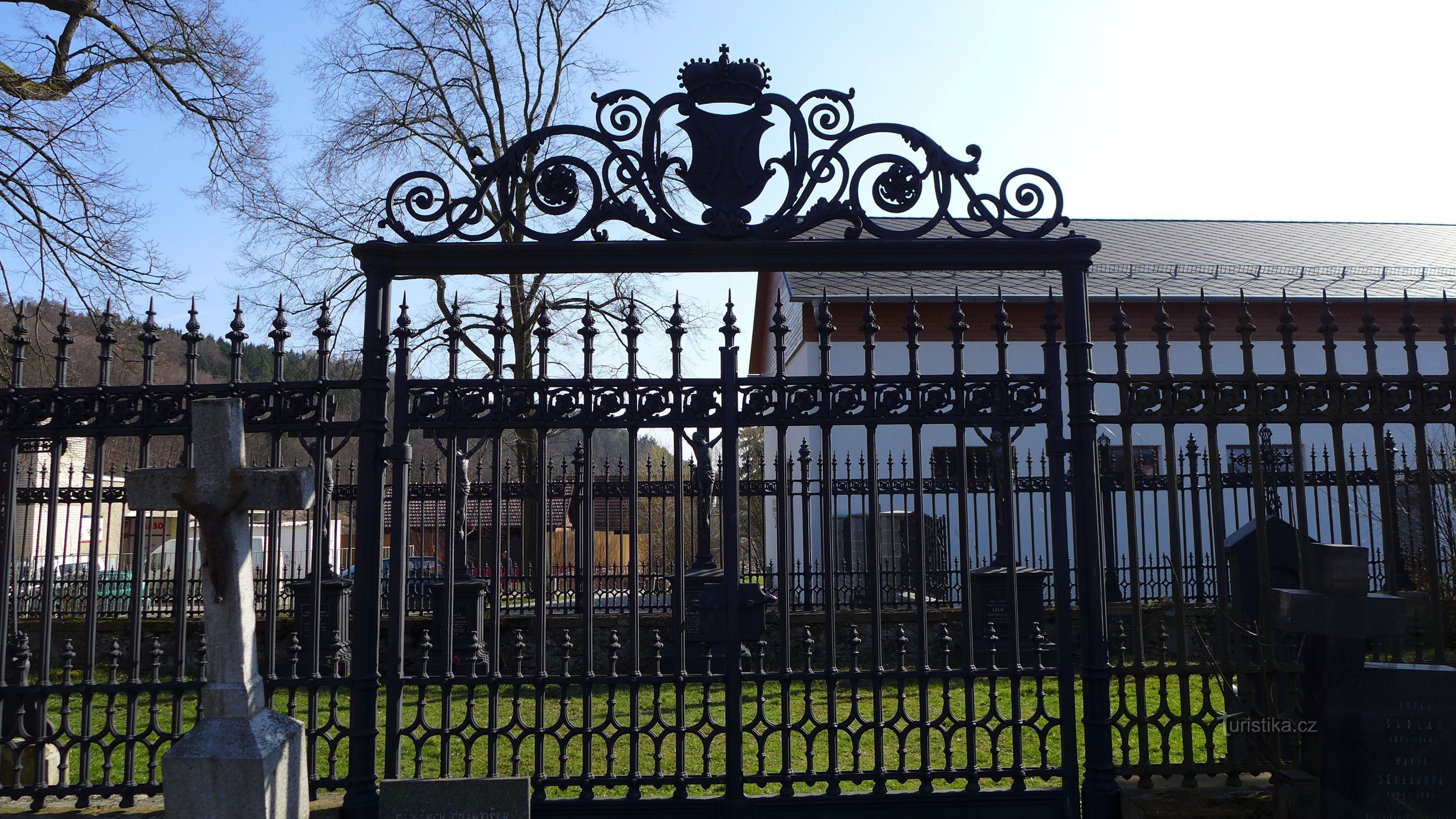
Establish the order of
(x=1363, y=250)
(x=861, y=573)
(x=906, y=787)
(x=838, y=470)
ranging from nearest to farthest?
(x=906, y=787)
(x=861, y=573)
(x=838, y=470)
(x=1363, y=250)

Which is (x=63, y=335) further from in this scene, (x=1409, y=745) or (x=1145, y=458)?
(x=1145, y=458)

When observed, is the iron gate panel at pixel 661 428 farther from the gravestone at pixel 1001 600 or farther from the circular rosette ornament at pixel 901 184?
the gravestone at pixel 1001 600

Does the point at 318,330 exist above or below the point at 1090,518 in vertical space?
above

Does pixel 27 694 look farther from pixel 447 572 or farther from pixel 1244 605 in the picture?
pixel 1244 605

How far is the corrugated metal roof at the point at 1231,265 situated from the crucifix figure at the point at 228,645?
12524mm

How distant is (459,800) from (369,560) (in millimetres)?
1222

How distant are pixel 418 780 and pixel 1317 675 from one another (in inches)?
152

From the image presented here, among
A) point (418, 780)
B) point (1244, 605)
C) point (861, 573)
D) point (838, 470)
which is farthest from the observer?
point (838, 470)

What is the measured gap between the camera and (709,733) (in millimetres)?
4711

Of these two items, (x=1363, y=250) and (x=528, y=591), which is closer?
(x=528, y=591)

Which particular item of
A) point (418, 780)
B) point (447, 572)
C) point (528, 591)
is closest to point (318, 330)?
point (447, 572)

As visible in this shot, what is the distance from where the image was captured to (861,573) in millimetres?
13273

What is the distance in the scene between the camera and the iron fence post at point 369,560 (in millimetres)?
4598

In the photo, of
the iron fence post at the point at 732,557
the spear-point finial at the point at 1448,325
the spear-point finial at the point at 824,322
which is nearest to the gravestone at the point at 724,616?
the iron fence post at the point at 732,557
